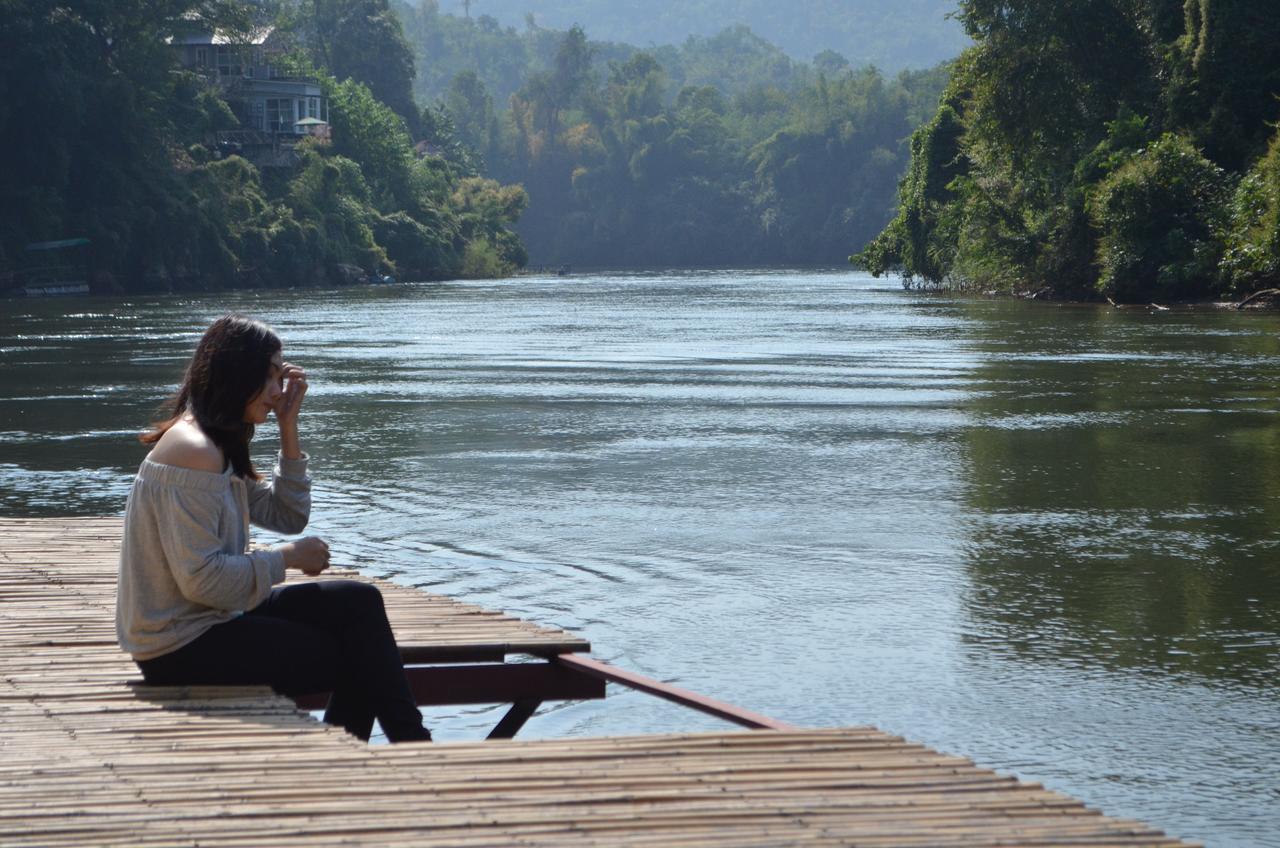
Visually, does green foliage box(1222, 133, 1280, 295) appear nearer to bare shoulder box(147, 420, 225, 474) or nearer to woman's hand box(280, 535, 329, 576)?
woman's hand box(280, 535, 329, 576)

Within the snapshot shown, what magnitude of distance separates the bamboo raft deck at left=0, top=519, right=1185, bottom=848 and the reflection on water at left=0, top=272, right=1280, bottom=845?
173cm

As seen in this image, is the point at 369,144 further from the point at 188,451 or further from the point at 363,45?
the point at 188,451

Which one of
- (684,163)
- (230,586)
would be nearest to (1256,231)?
(230,586)

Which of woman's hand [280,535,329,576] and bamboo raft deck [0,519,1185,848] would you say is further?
woman's hand [280,535,329,576]

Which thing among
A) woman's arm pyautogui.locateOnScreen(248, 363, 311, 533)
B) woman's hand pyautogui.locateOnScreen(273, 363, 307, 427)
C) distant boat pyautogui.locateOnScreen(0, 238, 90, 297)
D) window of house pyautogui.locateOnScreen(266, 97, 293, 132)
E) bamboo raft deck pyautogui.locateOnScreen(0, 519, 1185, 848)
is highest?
window of house pyautogui.locateOnScreen(266, 97, 293, 132)

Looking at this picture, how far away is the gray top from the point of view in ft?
18.0

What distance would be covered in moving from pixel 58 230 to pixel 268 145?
Result: 21215 mm

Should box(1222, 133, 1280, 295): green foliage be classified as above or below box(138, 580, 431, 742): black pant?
above

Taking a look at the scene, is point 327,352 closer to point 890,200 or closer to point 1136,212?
point 1136,212

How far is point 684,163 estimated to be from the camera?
167 metres

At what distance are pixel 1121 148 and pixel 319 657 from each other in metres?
43.8

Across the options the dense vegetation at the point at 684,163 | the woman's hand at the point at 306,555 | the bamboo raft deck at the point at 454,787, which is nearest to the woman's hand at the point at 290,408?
the woman's hand at the point at 306,555

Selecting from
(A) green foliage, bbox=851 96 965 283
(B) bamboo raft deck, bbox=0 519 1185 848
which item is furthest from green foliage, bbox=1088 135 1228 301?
(B) bamboo raft deck, bbox=0 519 1185 848

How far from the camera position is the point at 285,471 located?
634 centimetres
